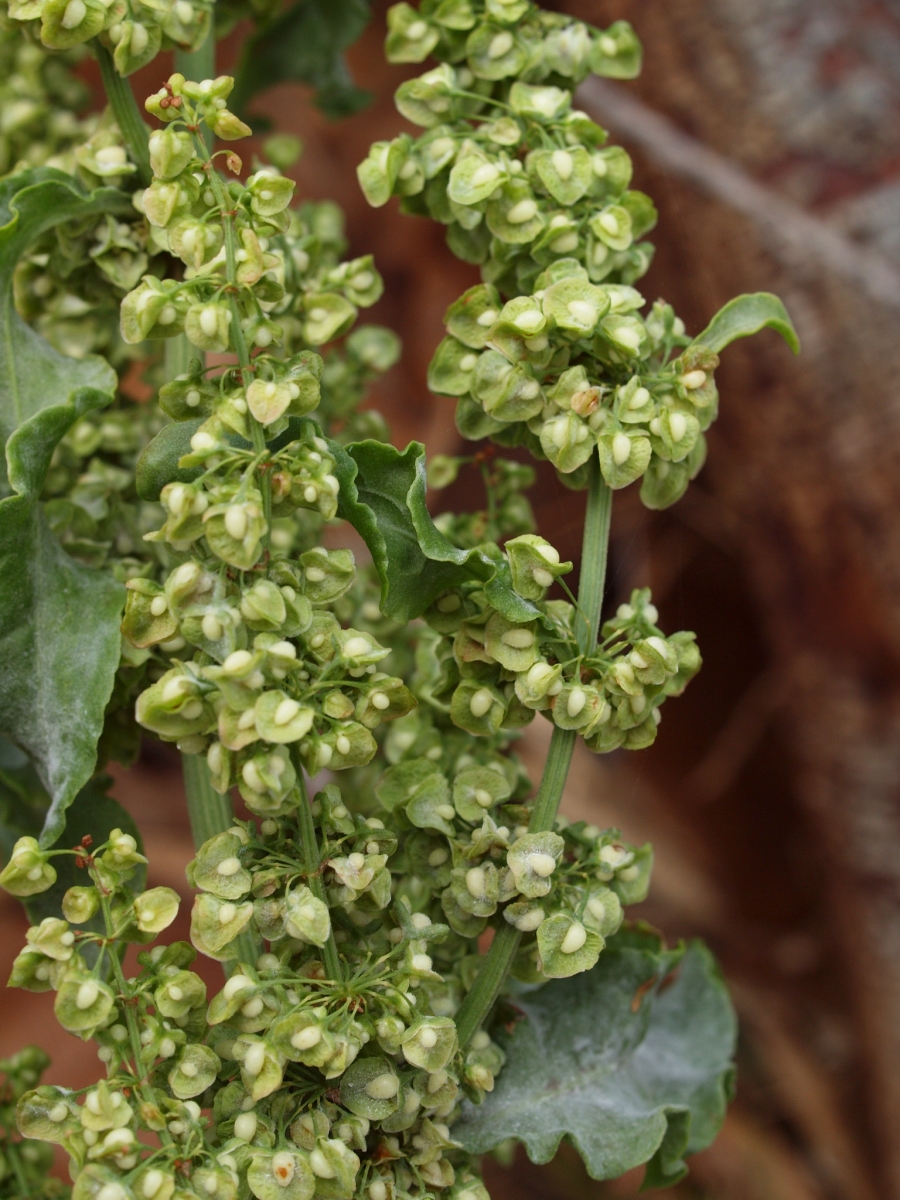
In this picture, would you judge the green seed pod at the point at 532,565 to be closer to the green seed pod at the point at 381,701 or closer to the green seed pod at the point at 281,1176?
the green seed pod at the point at 381,701

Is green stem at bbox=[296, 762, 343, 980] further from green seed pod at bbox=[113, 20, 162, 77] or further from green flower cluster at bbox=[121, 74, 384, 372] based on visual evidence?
green seed pod at bbox=[113, 20, 162, 77]

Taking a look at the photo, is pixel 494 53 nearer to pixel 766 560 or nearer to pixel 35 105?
pixel 35 105

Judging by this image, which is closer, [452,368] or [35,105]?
[452,368]

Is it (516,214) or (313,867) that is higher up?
(516,214)

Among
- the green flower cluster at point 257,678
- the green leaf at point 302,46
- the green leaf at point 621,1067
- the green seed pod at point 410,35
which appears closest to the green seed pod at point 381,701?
the green flower cluster at point 257,678

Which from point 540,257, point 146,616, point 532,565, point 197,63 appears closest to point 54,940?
point 146,616

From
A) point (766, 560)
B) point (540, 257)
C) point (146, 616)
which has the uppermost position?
point (540, 257)

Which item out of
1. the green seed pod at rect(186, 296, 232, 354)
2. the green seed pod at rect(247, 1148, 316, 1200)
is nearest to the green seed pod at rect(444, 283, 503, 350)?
the green seed pod at rect(186, 296, 232, 354)
